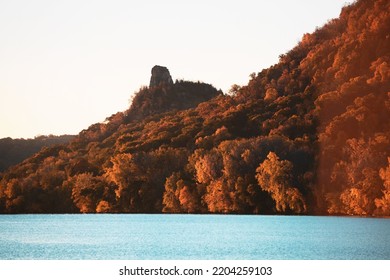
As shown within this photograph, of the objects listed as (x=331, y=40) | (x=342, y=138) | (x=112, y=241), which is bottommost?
(x=112, y=241)

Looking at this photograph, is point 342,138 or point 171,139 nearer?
point 342,138

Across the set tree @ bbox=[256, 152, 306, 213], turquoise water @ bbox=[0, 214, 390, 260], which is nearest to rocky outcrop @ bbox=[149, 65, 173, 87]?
turquoise water @ bbox=[0, 214, 390, 260]

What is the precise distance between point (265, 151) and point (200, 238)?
20477 mm

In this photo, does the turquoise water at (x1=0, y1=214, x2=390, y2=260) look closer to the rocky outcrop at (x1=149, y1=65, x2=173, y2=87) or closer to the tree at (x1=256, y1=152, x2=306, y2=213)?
the tree at (x1=256, y1=152, x2=306, y2=213)

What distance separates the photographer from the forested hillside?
74125mm

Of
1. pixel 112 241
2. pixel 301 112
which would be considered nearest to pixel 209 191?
pixel 301 112

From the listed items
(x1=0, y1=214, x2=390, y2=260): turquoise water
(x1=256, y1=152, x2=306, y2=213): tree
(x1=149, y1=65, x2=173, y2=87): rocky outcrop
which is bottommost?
(x1=0, y1=214, x2=390, y2=260): turquoise water

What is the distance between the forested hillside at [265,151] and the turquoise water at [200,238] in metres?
2.99

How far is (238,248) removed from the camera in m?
52.9

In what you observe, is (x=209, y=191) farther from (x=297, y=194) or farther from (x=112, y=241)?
(x=112, y=241)

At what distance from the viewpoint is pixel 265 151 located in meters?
78.3

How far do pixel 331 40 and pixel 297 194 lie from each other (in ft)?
104

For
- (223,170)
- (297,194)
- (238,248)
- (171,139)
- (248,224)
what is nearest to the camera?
(238,248)

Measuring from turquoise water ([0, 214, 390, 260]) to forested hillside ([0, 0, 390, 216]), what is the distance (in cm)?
299
